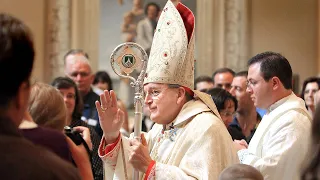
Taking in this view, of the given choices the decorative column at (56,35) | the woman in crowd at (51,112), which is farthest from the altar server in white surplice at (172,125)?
the decorative column at (56,35)

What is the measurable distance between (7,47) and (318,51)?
903cm

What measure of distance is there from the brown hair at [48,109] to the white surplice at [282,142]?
1.39 m

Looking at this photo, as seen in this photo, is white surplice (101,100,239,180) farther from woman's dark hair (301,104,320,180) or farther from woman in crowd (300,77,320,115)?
woman in crowd (300,77,320,115)

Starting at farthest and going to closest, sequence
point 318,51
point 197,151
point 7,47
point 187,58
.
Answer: point 318,51
point 187,58
point 197,151
point 7,47

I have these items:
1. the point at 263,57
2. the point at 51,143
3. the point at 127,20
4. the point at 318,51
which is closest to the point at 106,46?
the point at 127,20

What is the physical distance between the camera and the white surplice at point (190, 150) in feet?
12.4

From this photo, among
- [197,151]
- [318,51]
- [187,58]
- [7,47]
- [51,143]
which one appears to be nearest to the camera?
[7,47]

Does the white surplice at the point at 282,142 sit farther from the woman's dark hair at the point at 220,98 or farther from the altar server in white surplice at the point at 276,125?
the woman's dark hair at the point at 220,98

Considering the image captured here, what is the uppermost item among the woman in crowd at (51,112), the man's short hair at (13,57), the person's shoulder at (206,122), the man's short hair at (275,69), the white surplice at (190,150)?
the man's short hair at (13,57)

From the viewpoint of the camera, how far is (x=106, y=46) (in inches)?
423

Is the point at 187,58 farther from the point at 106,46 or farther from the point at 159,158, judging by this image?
the point at 106,46

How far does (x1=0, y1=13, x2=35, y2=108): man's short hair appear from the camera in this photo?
1.81 meters

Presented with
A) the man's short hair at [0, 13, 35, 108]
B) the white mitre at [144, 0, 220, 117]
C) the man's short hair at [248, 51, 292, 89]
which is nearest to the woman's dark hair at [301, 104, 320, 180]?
the man's short hair at [0, 13, 35, 108]

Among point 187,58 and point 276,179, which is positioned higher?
point 187,58
